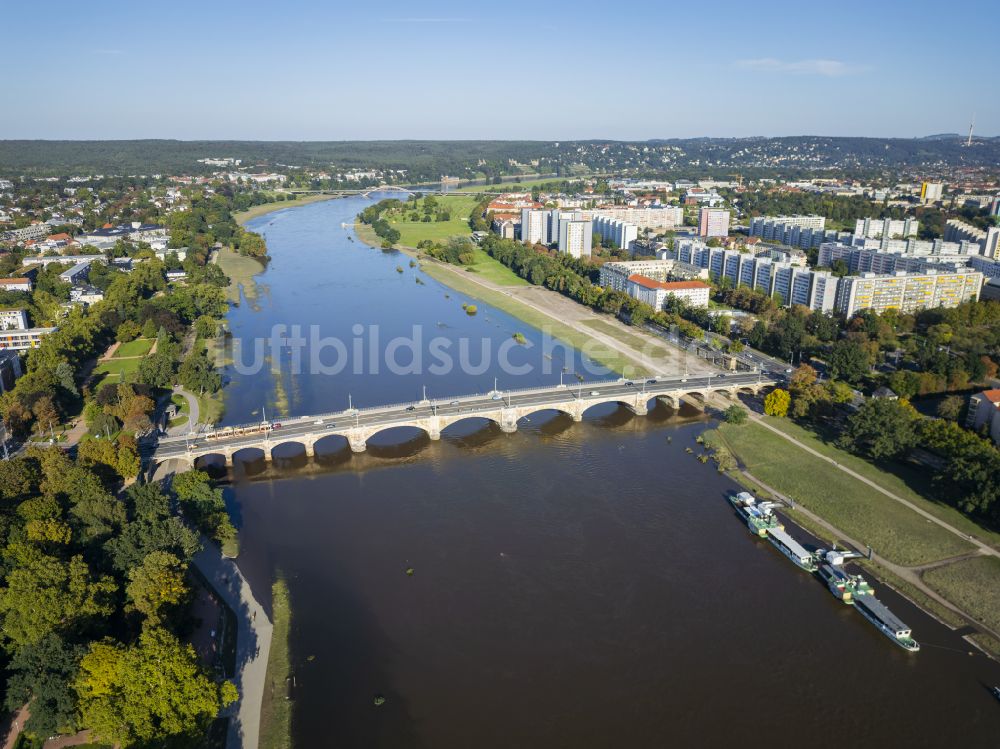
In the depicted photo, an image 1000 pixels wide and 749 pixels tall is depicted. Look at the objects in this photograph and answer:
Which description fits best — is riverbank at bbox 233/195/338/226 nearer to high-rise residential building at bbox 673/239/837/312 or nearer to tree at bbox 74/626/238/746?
high-rise residential building at bbox 673/239/837/312

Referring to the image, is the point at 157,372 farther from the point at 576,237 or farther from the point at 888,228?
the point at 888,228

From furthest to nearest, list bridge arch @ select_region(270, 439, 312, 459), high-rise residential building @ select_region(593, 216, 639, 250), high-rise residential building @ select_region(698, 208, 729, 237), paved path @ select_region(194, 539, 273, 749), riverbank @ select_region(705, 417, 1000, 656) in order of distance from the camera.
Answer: high-rise residential building @ select_region(698, 208, 729, 237) < high-rise residential building @ select_region(593, 216, 639, 250) < bridge arch @ select_region(270, 439, 312, 459) < riverbank @ select_region(705, 417, 1000, 656) < paved path @ select_region(194, 539, 273, 749)

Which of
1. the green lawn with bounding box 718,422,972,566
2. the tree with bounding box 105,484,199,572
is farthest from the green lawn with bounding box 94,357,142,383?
the green lawn with bounding box 718,422,972,566

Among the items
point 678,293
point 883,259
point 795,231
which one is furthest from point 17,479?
point 795,231

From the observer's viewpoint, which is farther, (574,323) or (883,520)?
(574,323)

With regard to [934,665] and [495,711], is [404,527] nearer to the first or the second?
[495,711]
